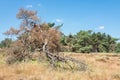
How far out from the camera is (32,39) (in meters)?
14.8

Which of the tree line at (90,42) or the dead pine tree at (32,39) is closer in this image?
the dead pine tree at (32,39)

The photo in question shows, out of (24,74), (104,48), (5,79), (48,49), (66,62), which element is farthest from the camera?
(104,48)

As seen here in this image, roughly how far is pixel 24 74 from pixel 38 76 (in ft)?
3.25

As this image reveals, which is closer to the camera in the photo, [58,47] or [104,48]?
[58,47]

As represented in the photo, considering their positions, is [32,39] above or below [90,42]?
below

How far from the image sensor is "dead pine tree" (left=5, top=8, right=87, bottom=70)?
14.4 metres

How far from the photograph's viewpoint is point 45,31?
14.8 meters

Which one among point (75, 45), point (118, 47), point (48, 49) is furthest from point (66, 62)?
point (118, 47)

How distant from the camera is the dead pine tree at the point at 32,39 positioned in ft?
47.3

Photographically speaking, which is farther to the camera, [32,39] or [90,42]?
[90,42]

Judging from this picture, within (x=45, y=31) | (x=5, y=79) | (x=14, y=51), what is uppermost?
(x=45, y=31)

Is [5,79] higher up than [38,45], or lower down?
lower down

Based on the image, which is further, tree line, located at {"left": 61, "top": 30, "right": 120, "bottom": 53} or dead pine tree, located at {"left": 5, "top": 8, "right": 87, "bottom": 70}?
tree line, located at {"left": 61, "top": 30, "right": 120, "bottom": 53}

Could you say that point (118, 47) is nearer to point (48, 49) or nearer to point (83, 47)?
point (83, 47)
